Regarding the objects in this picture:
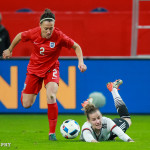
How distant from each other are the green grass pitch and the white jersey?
12 centimetres

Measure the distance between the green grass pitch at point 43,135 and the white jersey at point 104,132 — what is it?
0.12 metres

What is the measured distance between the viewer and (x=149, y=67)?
1269 cm

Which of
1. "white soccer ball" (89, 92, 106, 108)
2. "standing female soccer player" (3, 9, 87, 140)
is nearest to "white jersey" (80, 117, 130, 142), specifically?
"standing female soccer player" (3, 9, 87, 140)

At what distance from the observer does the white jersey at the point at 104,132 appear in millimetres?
8031

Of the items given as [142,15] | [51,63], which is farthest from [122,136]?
[142,15]

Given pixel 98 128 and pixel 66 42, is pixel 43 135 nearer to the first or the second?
pixel 98 128

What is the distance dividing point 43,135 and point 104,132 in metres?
1.49

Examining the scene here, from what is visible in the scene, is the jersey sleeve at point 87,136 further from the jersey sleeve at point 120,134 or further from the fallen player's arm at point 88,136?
the jersey sleeve at point 120,134

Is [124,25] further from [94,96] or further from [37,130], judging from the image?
[37,130]

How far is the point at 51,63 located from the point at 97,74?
3.86 meters

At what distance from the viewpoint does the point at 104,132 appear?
27.2ft

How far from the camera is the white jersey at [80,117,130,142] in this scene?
8031mm

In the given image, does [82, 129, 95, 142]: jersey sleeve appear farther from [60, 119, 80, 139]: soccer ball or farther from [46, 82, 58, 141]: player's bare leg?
[46, 82, 58, 141]: player's bare leg

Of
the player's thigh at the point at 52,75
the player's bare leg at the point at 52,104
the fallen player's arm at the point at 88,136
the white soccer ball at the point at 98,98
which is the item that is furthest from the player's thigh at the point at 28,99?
the white soccer ball at the point at 98,98
